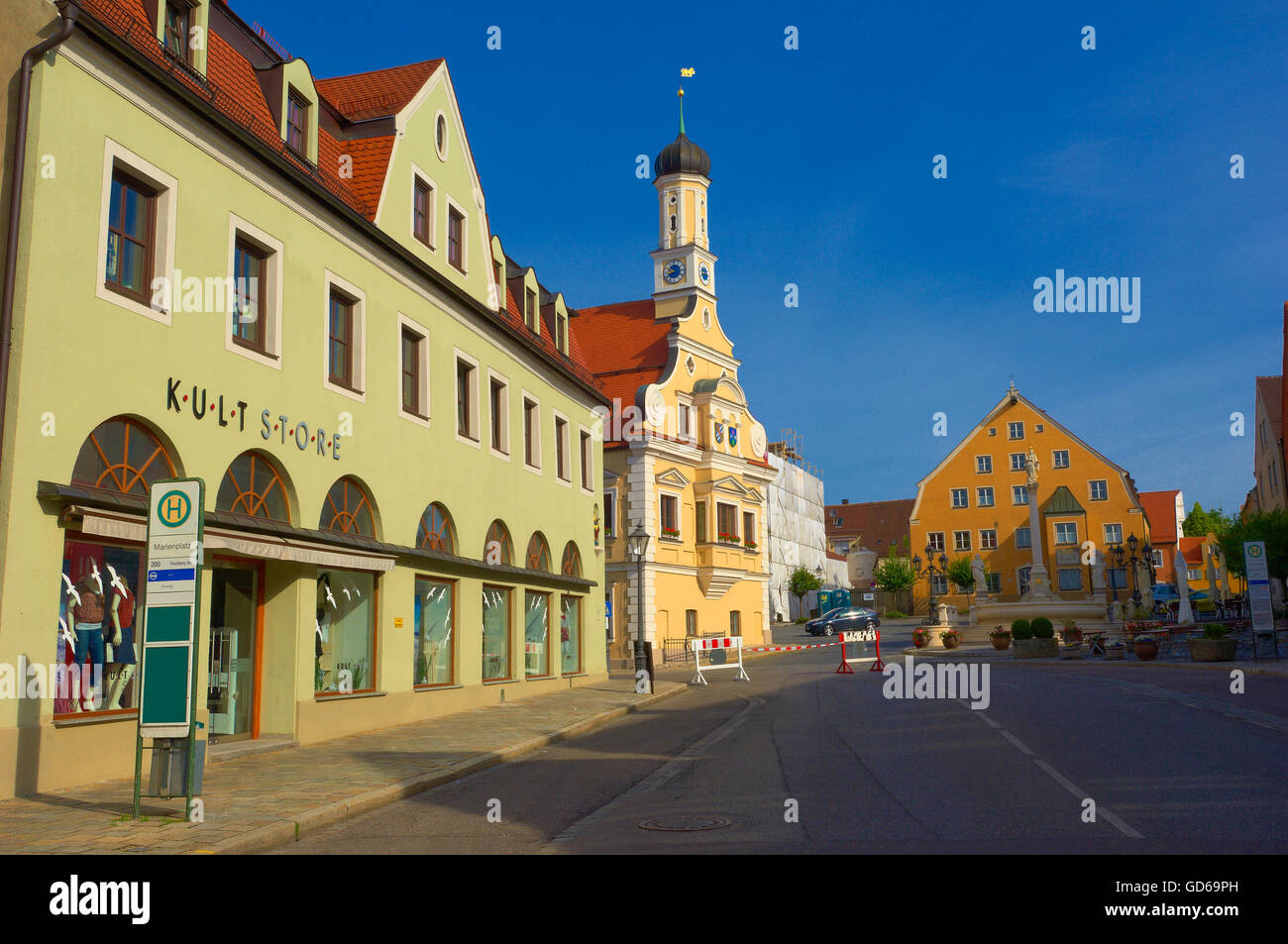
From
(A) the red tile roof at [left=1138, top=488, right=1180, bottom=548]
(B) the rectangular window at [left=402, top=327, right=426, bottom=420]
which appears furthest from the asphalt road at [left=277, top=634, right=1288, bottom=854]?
(A) the red tile roof at [left=1138, top=488, right=1180, bottom=548]

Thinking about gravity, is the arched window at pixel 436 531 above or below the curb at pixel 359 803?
above

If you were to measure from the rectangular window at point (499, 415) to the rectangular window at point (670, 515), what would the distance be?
20557 mm

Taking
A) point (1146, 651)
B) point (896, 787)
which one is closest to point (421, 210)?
point (896, 787)

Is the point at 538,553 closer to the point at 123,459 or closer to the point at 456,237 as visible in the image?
the point at 456,237

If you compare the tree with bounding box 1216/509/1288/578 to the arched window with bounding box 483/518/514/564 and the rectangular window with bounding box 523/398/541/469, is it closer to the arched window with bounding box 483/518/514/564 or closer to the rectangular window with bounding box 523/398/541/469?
the rectangular window with bounding box 523/398/541/469

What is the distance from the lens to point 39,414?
1124cm

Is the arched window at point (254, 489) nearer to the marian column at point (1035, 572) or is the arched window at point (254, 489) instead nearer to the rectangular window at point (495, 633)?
the rectangular window at point (495, 633)

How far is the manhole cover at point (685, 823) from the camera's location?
8516 millimetres

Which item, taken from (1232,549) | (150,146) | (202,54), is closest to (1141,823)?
(150,146)

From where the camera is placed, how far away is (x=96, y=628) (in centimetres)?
1202

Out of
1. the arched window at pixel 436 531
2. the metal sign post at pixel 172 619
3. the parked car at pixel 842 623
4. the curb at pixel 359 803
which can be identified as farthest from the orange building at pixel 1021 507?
the metal sign post at pixel 172 619

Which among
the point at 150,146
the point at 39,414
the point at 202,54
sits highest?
the point at 202,54
